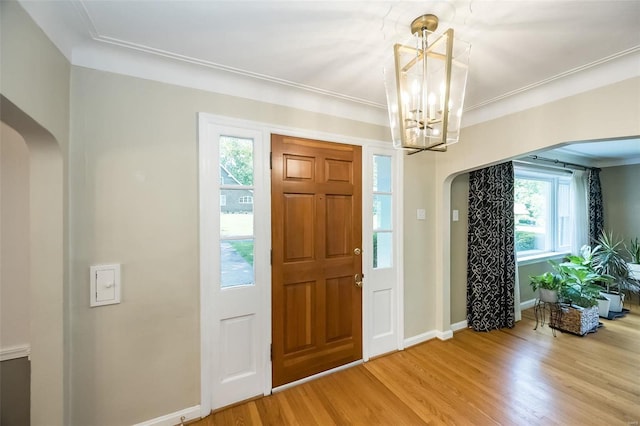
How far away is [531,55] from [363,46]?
1102 millimetres

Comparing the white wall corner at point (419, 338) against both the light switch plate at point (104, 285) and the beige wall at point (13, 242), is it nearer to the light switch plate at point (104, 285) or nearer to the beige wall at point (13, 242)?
the light switch plate at point (104, 285)

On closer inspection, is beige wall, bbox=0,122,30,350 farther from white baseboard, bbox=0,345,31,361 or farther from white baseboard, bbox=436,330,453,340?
white baseboard, bbox=436,330,453,340

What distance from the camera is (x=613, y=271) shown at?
12.9ft

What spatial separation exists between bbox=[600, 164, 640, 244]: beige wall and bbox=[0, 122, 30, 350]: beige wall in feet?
25.3

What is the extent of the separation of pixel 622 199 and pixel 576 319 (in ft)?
10.2

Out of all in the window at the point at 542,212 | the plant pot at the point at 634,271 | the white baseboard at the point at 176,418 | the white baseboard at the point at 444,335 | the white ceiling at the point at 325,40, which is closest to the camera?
the white ceiling at the point at 325,40

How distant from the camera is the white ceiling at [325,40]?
1.24 metres

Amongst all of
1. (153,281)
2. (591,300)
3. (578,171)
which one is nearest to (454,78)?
(153,281)

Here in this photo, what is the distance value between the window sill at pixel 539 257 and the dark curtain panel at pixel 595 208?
2.16 feet

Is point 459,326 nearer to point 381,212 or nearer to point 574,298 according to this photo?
point 574,298

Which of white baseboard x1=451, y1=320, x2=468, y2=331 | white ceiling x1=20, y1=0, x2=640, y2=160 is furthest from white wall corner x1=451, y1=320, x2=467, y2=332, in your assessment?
white ceiling x1=20, y1=0, x2=640, y2=160

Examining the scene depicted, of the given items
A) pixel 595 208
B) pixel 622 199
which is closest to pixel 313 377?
pixel 595 208

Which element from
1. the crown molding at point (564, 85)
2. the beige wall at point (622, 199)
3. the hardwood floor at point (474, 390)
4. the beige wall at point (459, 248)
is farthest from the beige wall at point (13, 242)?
the beige wall at point (622, 199)

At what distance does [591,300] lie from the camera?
9.87 feet
